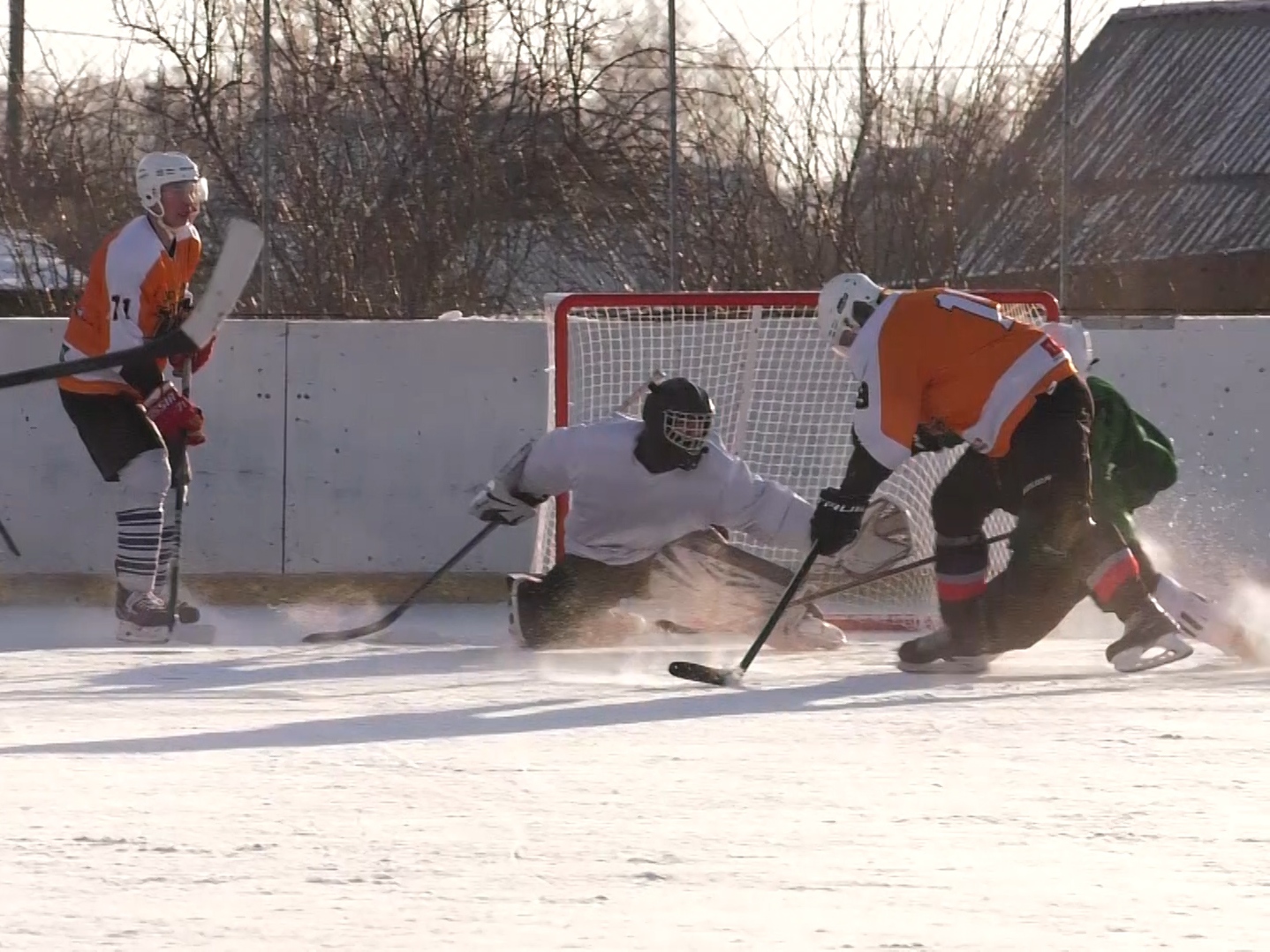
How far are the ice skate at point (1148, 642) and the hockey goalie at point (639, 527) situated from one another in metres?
0.96

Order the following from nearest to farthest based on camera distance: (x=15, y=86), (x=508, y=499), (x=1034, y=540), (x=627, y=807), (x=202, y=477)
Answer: (x=627, y=807) < (x=1034, y=540) < (x=508, y=499) < (x=202, y=477) < (x=15, y=86)

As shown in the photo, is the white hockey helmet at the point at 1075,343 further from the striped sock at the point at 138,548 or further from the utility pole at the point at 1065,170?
the striped sock at the point at 138,548

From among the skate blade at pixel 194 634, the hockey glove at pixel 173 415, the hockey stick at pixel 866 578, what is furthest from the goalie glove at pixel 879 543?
the hockey glove at pixel 173 415

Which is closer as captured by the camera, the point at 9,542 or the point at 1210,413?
the point at 9,542

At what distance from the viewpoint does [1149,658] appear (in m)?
5.61

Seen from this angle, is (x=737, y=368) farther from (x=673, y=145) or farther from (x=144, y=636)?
(x=144, y=636)

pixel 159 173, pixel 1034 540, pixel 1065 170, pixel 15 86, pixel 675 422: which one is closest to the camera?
pixel 1034 540

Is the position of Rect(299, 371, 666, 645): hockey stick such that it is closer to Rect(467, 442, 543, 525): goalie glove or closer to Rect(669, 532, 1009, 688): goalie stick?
→ Rect(467, 442, 543, 525): goalie glove

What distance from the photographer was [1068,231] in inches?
356

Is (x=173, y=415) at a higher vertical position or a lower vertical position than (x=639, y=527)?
higher

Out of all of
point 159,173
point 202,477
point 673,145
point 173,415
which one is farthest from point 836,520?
point 673,145

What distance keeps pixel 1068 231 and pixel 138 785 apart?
5818mm

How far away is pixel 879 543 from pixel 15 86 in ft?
17.1

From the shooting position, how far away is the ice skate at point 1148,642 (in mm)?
5520
